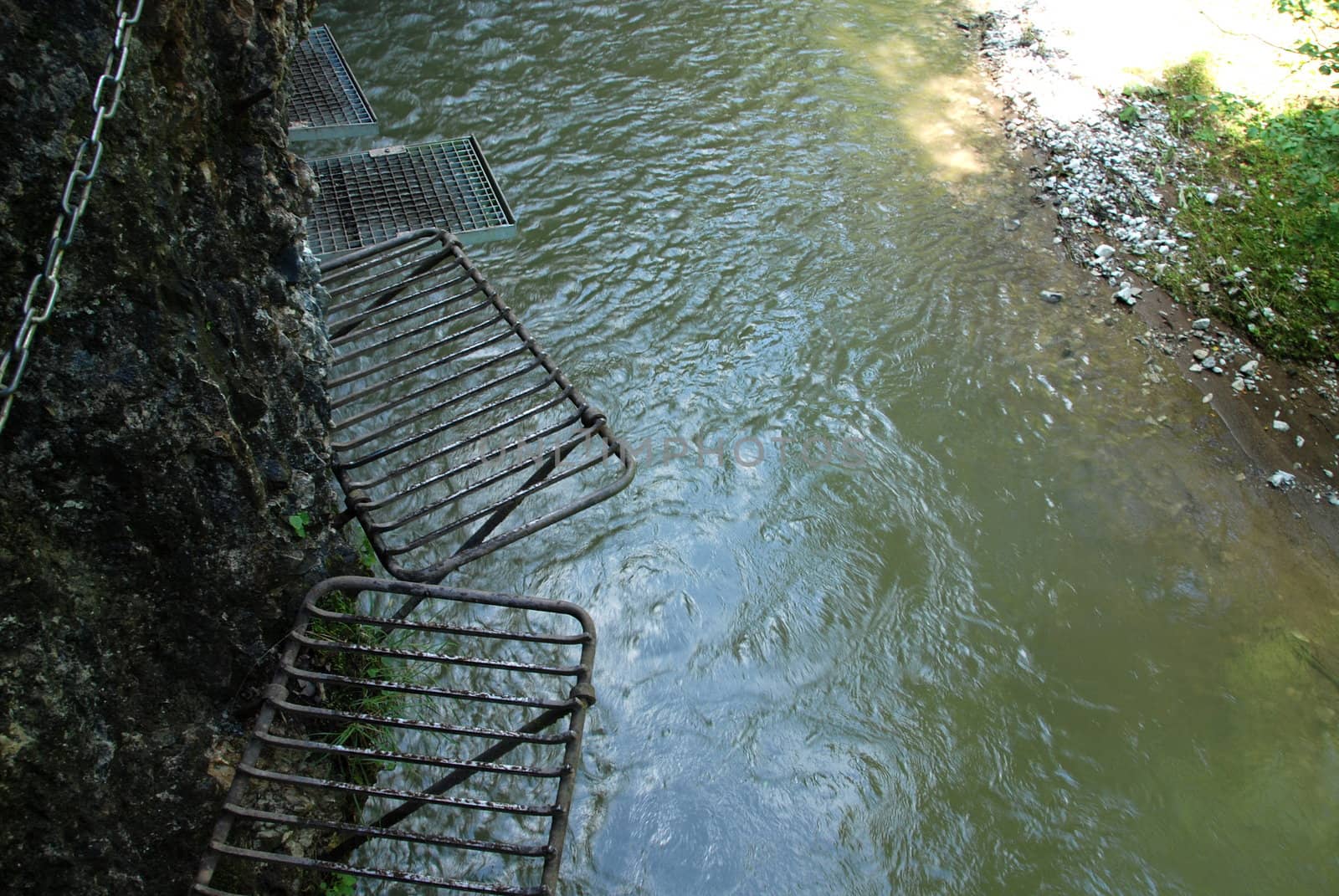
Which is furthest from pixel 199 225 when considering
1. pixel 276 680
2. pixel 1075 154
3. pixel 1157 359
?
pixel 1075 154

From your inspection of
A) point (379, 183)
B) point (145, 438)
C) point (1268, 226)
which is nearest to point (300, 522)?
point (145, 438)

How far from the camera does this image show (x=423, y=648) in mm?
2953

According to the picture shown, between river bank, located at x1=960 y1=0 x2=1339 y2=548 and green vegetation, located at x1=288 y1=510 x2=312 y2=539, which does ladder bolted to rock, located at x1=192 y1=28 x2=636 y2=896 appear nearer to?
green vegetation, located at x1=288 y1=510 x2=312 y2=539

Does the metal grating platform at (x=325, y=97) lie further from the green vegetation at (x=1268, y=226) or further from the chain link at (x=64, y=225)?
the green vegetation at (x=1268, y=226)

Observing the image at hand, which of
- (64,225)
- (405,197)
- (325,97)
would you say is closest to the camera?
(64,225)

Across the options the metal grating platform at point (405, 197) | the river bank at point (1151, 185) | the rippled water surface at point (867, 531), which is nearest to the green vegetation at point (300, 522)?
the rippled water surface at point (867, 531)

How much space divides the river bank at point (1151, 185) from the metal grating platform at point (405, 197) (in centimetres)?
289

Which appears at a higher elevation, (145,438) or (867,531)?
(145,438)

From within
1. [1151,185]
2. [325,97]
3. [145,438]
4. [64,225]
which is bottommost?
[1151,185]

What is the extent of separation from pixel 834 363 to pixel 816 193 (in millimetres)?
1284

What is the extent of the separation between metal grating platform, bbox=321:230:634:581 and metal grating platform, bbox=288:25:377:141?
90cm

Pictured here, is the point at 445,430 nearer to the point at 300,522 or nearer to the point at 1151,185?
the point at 300,522

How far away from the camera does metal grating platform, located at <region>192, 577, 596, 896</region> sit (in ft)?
6.32

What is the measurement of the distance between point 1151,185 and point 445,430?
4.41 metres
